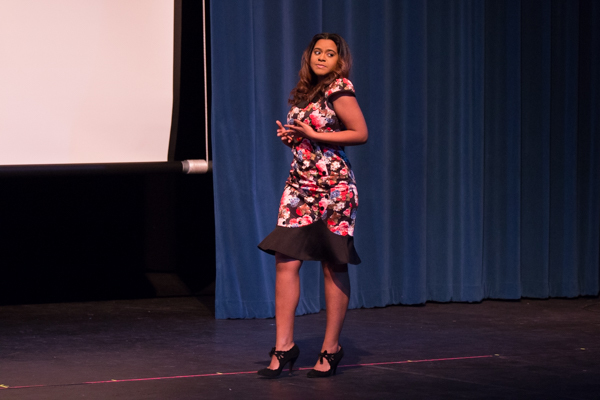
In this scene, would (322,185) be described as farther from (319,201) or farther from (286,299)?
(286,299)

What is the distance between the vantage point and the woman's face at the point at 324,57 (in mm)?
2457

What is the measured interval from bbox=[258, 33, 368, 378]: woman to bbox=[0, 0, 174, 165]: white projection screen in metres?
1.28

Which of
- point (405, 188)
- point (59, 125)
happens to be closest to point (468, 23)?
point (405, 188)

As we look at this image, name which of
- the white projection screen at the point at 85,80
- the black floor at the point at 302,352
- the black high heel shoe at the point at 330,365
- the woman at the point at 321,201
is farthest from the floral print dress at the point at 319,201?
the white projection screen at the point at 85,80

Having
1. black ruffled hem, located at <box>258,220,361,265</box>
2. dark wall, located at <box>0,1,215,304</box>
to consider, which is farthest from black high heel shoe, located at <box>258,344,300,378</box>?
dark wall, located at <box>0,1,215,304</box>

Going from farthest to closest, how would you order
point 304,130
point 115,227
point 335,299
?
point 115,227 → point 335,299 → point 304,130

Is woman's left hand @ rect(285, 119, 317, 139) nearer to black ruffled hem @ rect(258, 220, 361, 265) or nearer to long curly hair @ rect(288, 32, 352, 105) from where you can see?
long curly hair @ rect(288, 32, 352, 105)

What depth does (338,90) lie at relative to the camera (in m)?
2.41

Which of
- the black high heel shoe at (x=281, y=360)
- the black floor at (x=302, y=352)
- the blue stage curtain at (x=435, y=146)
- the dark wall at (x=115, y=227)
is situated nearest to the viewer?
the black floor at (x=302, y=352)

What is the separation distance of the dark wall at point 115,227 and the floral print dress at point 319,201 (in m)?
1.67

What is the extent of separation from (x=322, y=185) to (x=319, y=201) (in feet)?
0.16

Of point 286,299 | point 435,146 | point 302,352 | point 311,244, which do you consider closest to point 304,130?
point 311,244

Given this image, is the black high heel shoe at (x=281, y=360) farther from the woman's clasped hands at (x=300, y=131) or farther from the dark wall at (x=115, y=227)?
the dark wall at (x=115, y=227)

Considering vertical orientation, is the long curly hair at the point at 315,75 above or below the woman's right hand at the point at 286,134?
above
